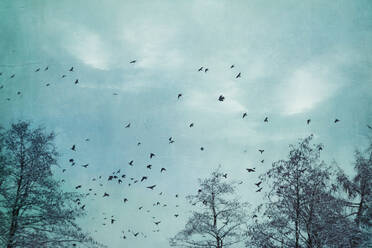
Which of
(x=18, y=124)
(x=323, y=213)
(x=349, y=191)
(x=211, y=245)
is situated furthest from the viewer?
(x=211, y=245)

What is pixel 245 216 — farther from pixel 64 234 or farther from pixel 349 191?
pixel 64 234

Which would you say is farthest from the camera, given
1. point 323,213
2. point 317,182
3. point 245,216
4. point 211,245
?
point 245,216

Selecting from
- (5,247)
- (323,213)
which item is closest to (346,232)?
(323,213)

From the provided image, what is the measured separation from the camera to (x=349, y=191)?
1132 centimetres

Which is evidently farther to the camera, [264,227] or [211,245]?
[211,245]

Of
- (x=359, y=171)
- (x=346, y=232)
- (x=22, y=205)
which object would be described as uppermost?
(x=359, y=171)

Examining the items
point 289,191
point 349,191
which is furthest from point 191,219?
point 349,191

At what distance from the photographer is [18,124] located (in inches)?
415

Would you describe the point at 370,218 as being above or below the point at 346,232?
above

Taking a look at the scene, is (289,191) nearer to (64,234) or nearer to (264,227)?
(264,227)

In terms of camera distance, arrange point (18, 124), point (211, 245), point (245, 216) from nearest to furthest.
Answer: point (18, 124) → point (211, 245) → point (245, 216)

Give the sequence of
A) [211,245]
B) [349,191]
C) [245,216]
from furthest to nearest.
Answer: [245,216] → [211,245] → [349,191]

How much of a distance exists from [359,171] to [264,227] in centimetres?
623

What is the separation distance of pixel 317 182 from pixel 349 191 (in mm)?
3518
